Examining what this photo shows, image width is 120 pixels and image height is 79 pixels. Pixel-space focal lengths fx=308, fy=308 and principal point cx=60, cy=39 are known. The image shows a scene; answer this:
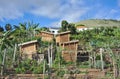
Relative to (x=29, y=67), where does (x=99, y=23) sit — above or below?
above

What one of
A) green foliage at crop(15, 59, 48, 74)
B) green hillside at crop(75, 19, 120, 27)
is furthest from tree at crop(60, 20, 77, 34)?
green hillside at crop(75, 19, 120, 27)

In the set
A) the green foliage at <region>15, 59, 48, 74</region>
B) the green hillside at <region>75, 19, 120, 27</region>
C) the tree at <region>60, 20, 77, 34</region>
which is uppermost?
the green hillside at <region>75, 19, 120, 27</region>

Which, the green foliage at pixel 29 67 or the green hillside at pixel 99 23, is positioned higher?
the green hillside at pixel 99 23

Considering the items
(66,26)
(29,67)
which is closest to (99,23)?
(66,26)

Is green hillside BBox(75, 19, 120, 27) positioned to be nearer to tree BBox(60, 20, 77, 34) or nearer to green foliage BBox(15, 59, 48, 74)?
tree BBox(60, 20, 77, 34)

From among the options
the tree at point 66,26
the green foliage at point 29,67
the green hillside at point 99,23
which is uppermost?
the green hillside at point 99,23

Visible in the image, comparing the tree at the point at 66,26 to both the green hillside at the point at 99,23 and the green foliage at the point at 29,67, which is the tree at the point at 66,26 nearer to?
the green foliage at the point at 29,67

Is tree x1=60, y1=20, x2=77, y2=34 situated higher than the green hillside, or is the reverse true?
the green hillside

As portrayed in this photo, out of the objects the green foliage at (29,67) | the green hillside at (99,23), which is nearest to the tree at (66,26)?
the green foliage at (29,67)

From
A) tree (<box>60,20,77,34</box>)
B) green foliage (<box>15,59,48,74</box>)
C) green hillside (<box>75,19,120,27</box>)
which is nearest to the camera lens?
green foliage (<box>15,59,48,74</box>)

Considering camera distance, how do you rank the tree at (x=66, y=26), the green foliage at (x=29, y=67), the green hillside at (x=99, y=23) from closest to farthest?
the green foliage at (x=29, y=67) → the tree at (x=66, y=26) → the green hillside at (x=99, y=23)

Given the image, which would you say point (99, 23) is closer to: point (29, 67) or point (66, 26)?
point (66, 26)

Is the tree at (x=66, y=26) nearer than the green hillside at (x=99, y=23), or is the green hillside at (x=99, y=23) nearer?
the tree at (x=66, y=26)

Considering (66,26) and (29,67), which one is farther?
(66,26)
